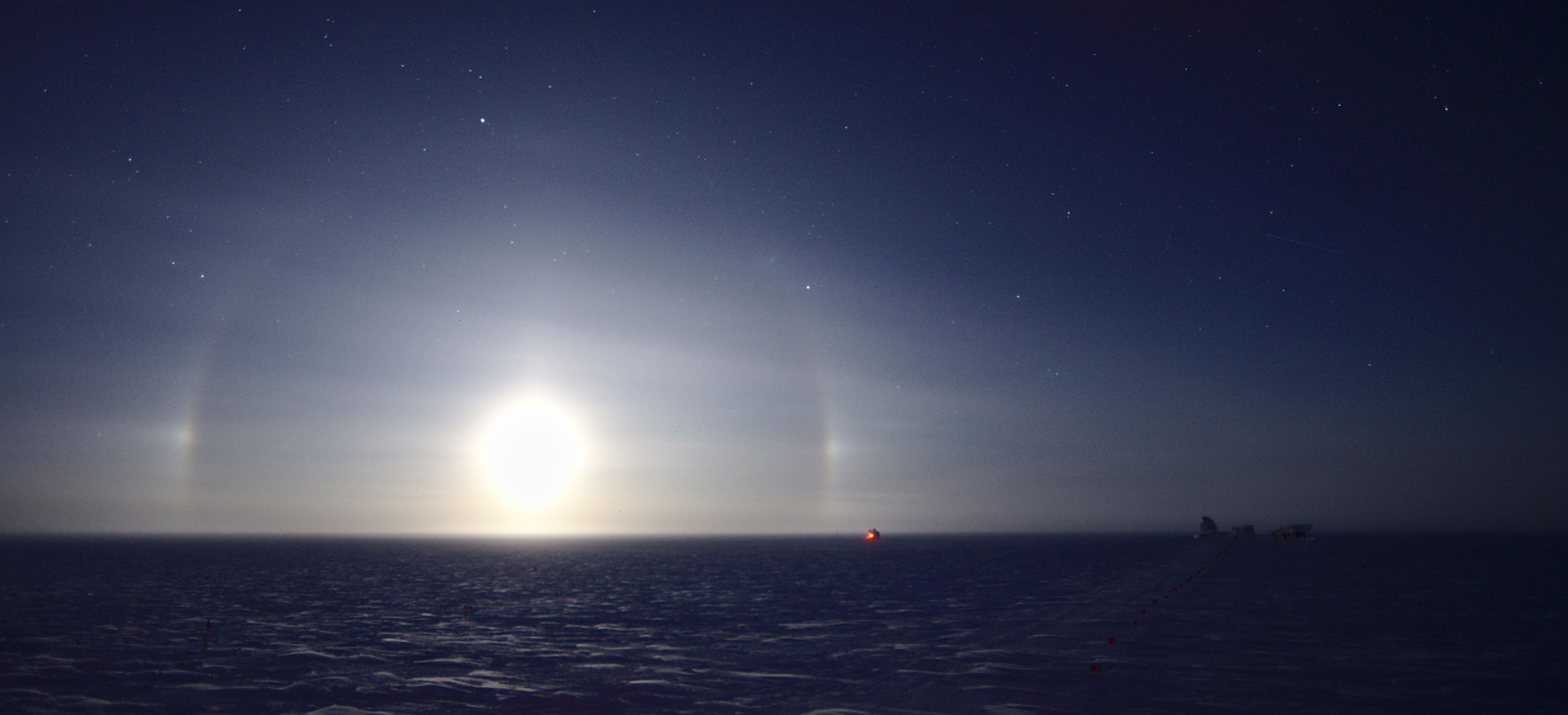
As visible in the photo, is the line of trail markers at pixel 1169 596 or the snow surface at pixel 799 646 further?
the line of trail markers at pixel 1169 596

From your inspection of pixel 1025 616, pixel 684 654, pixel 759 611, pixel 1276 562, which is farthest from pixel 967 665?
pixel 1276 562

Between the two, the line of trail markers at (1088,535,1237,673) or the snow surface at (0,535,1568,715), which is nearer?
the snow surface at (0,535,1568,715)

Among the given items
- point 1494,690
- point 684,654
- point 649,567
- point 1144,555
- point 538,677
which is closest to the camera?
point 1494,690

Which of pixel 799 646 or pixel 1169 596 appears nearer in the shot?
pixel 799 646

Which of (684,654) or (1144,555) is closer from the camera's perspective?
(684,654)

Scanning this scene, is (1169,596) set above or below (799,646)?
below

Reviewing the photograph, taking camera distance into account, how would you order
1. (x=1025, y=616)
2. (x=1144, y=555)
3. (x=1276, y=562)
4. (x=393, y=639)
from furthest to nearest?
(x=1144, y=555) → (x=1276, y=562) → (x=1025, y=616) → (x=393, y=639)

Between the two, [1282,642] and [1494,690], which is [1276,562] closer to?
[1282,642]
